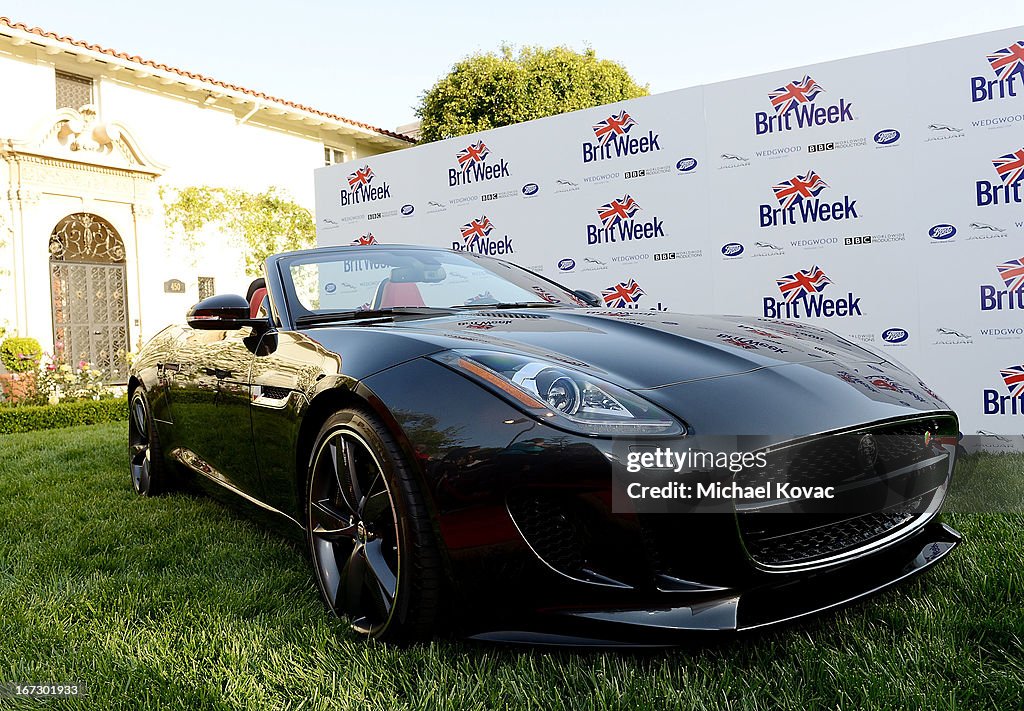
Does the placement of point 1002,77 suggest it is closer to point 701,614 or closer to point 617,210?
point 617,210

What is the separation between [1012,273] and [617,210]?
2976mm

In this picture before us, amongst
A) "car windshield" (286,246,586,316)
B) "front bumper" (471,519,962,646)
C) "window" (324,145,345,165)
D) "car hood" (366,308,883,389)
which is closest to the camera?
"front bumper" (471,519,962,646)

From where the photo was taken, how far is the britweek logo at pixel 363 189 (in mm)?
8523

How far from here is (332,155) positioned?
50.8 feet

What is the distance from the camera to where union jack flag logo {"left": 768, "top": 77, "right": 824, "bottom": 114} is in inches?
225

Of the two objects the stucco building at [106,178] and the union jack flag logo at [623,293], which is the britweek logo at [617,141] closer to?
the union jack flag logo at [623,293]

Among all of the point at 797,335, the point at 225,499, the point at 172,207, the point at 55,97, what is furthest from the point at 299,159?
the point at 797,335

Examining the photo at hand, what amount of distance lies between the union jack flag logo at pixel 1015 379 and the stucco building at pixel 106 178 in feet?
35.7

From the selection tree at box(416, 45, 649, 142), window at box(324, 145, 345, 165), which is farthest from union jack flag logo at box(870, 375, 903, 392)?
tree at box(416, 45, 649, 142)

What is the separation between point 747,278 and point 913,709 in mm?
4817

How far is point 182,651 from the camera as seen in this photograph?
1975 millimetres

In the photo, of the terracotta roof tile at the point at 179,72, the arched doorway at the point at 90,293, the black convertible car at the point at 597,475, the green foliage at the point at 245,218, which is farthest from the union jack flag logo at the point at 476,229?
the terracotta roof tile at the point at 179,72

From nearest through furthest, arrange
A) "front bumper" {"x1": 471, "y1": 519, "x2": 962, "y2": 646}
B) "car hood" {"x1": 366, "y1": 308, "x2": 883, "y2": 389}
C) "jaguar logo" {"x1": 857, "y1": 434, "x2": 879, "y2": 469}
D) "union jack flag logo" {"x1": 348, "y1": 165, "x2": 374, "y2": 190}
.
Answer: "front bumper" {"x1": 471, "y1": 519, "x2": 962, "y2": 646} < "jaguar logo" {"x1": 857, "y1": 434, "x2": 879, "y2": 469} < "car hood" {"x1": 366, "y1": 308, "x2": 883, "y2": 389} < "union jack flag logo" {"x1": 348, "y1": 165, "x2": 374, "y2": 190}

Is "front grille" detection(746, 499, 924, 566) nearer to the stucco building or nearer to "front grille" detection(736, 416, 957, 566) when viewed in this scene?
"front grille" detection(736, 416, 957, 566)
